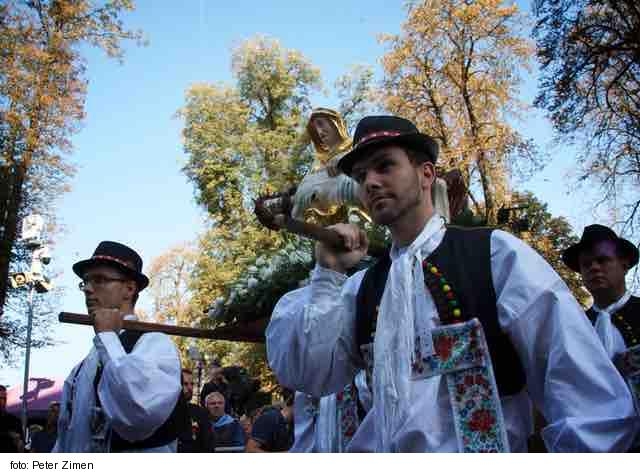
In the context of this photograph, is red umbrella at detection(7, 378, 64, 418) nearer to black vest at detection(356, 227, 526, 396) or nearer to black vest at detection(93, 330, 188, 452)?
black vest at detection(93, 330, 188, 452)

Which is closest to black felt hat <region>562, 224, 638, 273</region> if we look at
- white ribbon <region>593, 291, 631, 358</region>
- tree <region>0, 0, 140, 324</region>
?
white ribbon <region>593, 291, 631, 358</region>

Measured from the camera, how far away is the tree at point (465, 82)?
1341 cm

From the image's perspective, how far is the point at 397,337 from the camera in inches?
60.8

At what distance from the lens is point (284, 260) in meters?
3.44

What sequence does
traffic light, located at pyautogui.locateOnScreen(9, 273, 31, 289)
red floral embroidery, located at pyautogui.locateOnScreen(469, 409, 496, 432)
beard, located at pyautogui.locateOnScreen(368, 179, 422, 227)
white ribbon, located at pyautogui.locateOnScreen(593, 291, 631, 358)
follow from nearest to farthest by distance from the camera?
red floral embroidery, located at pyautogui.locateOnScreen(469, 409, 496, 432) < beard, located at pyautogui.locateOnScreen(368, 179, 422, 227) < white ribbon, located at pyautogui.locateOnScreen(593, 291, 631, 358) < traffic light, located at pyautogui.locateOnScreen(9, 273, 31, 289)

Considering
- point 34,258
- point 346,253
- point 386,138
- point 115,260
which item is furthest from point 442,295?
point 34,258

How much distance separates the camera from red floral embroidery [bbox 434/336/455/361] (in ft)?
4.87

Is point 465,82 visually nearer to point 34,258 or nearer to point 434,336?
point 34,258

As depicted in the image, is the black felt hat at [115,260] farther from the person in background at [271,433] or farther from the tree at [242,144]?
the tree at [242,144]

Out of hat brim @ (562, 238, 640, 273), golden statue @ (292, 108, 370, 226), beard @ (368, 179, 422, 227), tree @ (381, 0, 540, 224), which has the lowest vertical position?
beard @ (368, 179, 422, 227)

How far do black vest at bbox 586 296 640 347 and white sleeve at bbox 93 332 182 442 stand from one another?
1.65 m

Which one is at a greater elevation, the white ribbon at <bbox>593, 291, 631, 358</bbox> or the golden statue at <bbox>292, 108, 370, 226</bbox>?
the golden statue at <bbox>292, 108, 370, 226</bbox>

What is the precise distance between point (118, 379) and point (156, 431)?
0.25 meters
